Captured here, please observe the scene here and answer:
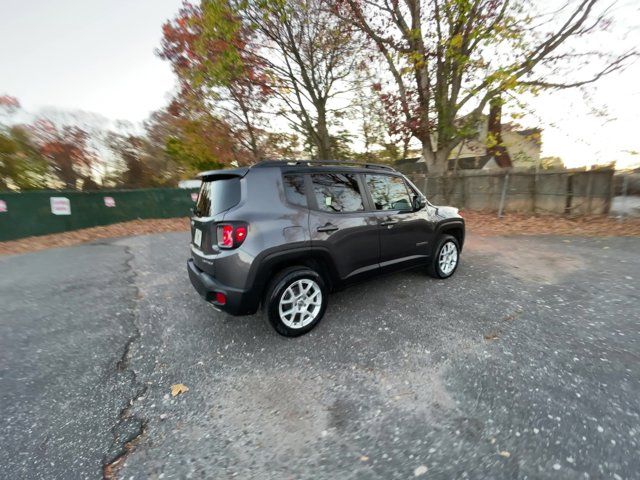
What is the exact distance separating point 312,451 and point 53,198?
1256 cm

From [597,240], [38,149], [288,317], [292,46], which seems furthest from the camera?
[38,149]

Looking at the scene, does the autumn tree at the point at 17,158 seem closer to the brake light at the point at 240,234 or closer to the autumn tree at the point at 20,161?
the autumn tree at the point at 20,161

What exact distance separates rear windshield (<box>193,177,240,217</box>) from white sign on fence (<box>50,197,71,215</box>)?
10.2 meters

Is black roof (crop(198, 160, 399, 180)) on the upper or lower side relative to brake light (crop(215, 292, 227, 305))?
upper

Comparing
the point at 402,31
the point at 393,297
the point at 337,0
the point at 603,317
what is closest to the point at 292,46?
the point at 337,0

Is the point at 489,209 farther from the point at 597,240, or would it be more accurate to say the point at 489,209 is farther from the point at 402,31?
the point at 402,31

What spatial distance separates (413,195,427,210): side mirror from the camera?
4.07 metres

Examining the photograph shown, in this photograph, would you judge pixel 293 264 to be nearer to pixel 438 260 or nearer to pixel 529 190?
pixel 438 260

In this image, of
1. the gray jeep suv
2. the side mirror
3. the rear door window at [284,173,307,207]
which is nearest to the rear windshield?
the gray jeep suv

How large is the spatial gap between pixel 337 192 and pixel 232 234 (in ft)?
4.30

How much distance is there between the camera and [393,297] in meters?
4.01

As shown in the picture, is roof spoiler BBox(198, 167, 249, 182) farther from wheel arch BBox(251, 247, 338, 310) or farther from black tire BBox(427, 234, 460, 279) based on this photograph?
black tire BBox(427, 234, 460, 279)

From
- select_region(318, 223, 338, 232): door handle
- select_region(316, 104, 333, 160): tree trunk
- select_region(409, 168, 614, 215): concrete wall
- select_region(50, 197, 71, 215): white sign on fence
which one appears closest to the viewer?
select_region(318, 223, 338, 232): door handle

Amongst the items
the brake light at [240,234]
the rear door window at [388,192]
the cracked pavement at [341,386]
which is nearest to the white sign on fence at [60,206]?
the cracked pavement at [341,386]
